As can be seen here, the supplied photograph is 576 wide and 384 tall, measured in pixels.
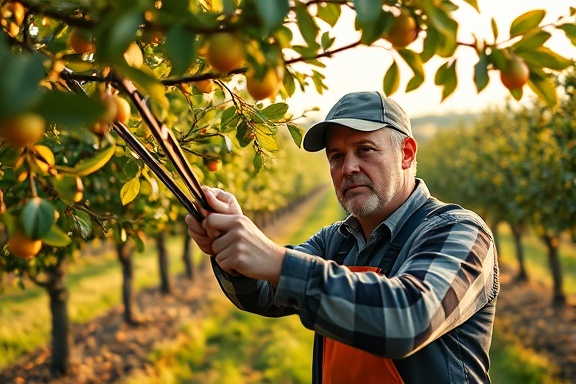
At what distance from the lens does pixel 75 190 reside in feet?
3.62

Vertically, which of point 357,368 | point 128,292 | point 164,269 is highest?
point 357,368

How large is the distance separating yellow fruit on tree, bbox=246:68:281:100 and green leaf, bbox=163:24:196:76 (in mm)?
138

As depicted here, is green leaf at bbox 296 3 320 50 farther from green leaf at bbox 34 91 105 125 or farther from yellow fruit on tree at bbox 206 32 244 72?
green leaf at bbox 34 91 105 125

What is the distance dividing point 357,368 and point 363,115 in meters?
0.96

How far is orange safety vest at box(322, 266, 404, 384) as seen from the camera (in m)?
1.69

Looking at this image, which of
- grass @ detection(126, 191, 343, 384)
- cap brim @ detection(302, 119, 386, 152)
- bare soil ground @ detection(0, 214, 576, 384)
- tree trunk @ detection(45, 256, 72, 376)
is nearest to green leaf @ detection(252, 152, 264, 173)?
cap brim @ detection(302, 119, 386, 152)

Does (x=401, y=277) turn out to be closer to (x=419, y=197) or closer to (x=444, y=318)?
(x=444, y=318)

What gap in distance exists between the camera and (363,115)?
205cm

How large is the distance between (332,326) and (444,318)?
35 centimetres

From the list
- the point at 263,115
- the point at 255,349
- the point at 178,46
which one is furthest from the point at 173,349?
the point at 178,46

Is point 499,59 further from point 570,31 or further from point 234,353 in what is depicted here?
point 234,353

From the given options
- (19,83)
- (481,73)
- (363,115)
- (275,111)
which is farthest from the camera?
(363,115)

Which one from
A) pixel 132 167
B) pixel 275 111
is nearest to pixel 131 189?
pixel 132 167

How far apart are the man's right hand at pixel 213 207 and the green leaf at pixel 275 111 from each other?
0.36 m
